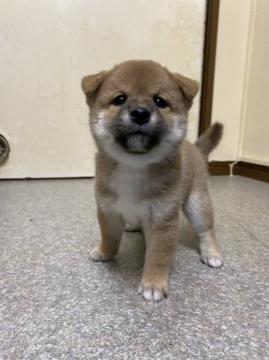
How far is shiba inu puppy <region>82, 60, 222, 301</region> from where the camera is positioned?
0.77 m

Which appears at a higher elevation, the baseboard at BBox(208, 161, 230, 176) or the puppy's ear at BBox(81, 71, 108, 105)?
the puppy's ear at BBox(81, 71, 108, 105)

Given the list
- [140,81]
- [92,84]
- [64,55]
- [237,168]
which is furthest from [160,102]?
[237,168]

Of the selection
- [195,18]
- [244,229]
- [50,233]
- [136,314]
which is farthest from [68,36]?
[136,314]

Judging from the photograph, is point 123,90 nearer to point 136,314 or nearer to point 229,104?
point 136,314

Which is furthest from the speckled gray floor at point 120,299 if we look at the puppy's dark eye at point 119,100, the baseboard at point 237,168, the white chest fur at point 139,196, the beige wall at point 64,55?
the baseboard at point 237,168

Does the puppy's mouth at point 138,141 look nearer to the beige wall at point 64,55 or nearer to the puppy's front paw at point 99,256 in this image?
the puppy's front paw at point 99,256

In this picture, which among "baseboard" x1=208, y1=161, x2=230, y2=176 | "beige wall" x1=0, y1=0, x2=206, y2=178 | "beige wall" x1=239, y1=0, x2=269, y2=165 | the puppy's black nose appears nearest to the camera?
the puppy's black nose

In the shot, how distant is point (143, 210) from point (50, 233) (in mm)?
475

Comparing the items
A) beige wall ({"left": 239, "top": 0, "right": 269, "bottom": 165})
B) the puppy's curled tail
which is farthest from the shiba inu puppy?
beige wall ({"left": 239, "top": 0, "right": 269, "bottom": 165})

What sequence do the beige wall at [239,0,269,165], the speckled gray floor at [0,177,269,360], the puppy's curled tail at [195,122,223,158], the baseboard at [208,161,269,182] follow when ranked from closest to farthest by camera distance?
the speckled gray floor at [0,177,269,360] < the puppy's curled tail at [195,122,223,158] < the beige wall at [239,0,269,165] < the baseboard at [208,161,269,182]

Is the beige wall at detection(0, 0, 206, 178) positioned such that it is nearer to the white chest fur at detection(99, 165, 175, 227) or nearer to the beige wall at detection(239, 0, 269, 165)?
the beige wall at detection(239, 0, 269, 165)

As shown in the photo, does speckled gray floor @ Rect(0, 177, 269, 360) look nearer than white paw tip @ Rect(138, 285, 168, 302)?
Yes

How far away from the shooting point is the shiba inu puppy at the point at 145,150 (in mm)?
771

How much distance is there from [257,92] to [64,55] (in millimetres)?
1182
